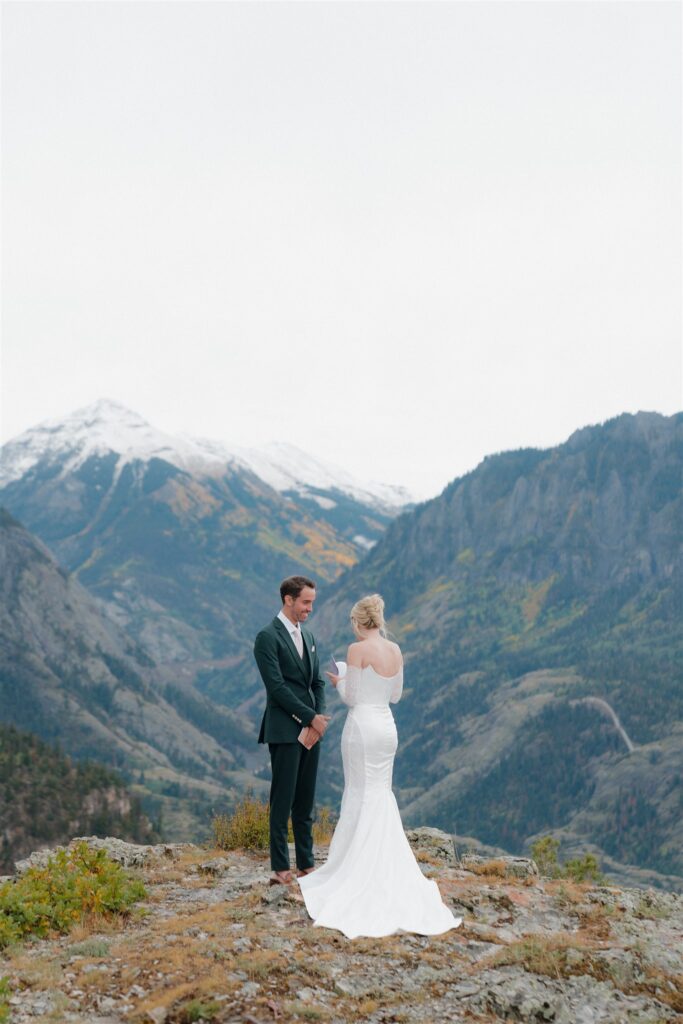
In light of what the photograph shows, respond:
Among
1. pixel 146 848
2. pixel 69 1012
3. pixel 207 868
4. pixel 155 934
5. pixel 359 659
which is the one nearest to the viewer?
pixel 69 1012

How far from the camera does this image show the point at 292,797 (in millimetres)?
15023

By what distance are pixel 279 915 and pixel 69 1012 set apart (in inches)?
149

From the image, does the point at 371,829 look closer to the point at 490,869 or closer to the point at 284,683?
the point at 284,683

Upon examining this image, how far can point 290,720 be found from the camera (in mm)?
14719

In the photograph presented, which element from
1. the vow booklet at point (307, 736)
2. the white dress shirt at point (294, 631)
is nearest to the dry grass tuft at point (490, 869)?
the vow booklet at point (307, 736)

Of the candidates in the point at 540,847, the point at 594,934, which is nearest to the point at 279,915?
the point at 594,934

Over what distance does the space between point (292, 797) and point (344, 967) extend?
10.6 feet

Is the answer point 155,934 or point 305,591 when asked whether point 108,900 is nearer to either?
point 155,934

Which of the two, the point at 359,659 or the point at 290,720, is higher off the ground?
the point at 359,659

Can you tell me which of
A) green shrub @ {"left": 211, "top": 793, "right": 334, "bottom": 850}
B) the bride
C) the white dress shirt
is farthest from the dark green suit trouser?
green shrub @ {"left": 211, "top": 793, "right": 334, "bottom": 850}

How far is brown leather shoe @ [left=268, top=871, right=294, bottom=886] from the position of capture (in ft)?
50.3

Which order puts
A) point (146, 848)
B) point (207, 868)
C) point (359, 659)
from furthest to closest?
point (146, 848), point (207, 868), point (359, 659)

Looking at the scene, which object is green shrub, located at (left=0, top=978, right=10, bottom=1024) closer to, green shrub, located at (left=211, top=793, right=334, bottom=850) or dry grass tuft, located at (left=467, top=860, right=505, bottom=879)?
green shrub, located at (left=211, top=793, right=334, bottom=850)

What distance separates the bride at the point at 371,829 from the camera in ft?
45.4
